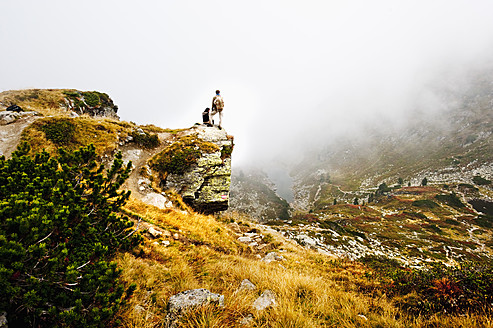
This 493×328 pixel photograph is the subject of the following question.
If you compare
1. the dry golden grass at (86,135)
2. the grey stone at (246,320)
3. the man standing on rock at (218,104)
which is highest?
the man standing on rock at (218,104)

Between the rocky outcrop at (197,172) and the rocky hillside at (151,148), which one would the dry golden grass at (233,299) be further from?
the rocky outcrop at (197,172)

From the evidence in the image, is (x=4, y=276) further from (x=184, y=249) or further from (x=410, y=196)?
(x=410, y=196)

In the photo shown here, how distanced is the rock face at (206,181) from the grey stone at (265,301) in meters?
10.2

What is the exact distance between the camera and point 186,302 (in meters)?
3.30

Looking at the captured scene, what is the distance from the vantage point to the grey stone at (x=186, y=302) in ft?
9.95

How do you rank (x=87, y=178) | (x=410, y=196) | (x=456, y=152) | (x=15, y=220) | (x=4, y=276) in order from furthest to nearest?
1. (x=456, y=152)
2. (x=410, y=196)
3. (x=87, y=178)
4. (x=15, y=220)
5. (x=4, y=276)

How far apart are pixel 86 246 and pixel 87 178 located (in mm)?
1628

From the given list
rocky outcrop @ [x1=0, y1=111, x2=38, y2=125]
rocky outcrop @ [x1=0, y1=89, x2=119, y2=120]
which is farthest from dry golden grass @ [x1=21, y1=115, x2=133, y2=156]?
rocky outcrop @ [x1=0, y1=89, x2=119, y2=120]

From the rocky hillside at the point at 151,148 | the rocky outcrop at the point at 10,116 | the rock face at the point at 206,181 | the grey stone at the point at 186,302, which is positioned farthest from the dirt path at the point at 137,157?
the grey stone at the point at 186,302

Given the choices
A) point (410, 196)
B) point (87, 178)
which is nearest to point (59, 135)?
point (87, 178)

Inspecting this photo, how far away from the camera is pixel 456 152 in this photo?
171500 mm

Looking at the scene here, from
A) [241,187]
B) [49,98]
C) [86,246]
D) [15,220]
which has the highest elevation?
[49,98]

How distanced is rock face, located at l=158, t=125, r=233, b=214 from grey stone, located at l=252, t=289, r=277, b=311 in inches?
403

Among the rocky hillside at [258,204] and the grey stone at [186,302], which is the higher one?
the grey stone at [186,302]
